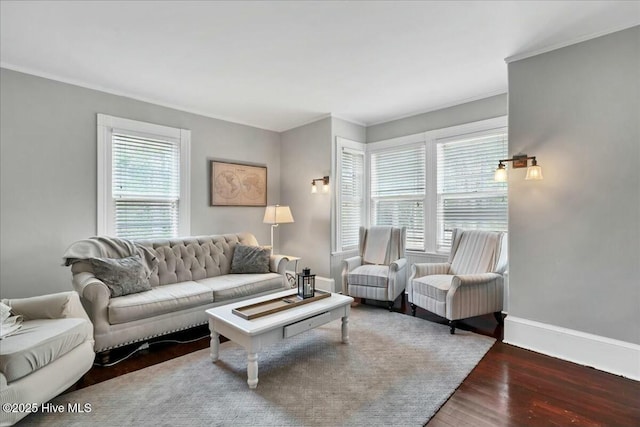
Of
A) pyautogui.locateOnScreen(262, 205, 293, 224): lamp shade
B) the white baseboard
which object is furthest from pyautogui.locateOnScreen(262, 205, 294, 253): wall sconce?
the white baseboard

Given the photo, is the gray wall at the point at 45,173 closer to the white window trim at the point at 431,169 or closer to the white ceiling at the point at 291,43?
the white ceiling at the point at 291,43

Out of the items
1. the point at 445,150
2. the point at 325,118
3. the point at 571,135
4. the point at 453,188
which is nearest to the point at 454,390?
the point at 571,135

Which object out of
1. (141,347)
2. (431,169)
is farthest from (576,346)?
(141,347)

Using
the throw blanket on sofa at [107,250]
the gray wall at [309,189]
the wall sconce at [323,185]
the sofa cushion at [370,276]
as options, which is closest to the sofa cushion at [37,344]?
the throw blanket on sofa at [107,250]

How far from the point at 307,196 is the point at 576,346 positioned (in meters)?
3.57

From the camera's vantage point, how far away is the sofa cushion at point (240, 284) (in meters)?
3.26

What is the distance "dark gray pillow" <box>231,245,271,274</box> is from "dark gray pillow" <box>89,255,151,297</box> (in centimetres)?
105

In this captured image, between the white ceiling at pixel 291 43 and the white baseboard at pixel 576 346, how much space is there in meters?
2.45

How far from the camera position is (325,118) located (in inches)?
181

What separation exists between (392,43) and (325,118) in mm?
2068

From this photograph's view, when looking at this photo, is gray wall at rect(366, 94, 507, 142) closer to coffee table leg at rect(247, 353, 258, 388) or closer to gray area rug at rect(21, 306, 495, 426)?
gray area rug at rect(21, 306, 495, 426)

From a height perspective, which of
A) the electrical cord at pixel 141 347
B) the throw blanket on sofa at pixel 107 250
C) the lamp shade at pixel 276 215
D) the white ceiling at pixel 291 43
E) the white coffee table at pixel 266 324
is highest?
the white ceiling at pixel 291 43

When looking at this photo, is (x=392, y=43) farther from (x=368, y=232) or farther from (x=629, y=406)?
(x=629, y=406)

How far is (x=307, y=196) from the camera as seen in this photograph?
4.87m
